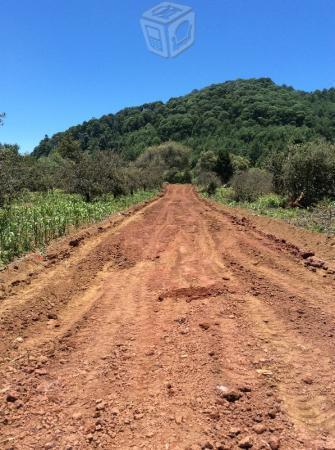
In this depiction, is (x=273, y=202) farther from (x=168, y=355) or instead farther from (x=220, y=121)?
(x=220, y=121)

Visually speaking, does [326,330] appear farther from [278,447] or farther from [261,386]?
[278,447]

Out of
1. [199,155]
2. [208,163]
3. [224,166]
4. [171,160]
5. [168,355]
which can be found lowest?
[168,355]

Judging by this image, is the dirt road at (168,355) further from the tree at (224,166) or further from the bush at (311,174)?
the tree at (224,166)

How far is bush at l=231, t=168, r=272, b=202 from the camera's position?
2655 centimetres

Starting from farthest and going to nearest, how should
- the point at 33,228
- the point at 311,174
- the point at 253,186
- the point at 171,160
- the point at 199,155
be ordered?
the point at 199,155 < the point at 171,160 < the point at 253,186 < the point at 311,174 < the point at 33,228

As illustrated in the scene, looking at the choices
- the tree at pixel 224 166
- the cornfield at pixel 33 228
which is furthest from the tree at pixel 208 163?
the cornfield at pixel 33 228

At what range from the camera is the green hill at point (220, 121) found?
8300 centimetres

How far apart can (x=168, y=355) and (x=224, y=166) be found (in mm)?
50938

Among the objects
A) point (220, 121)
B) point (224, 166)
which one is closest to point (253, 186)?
point (224, 166)

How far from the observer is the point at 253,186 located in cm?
2688

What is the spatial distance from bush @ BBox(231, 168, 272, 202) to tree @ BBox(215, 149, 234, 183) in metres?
26.3

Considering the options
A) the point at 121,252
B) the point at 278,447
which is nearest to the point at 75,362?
the point at 278,447

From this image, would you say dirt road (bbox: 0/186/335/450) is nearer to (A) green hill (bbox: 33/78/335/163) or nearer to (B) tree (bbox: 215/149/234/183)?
(B) tree (bbox: 215/149/234/183)

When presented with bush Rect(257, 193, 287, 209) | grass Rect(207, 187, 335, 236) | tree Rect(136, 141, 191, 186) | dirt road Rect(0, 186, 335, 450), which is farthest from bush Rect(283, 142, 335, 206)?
tree Rect(136, 141, 191, 186)
